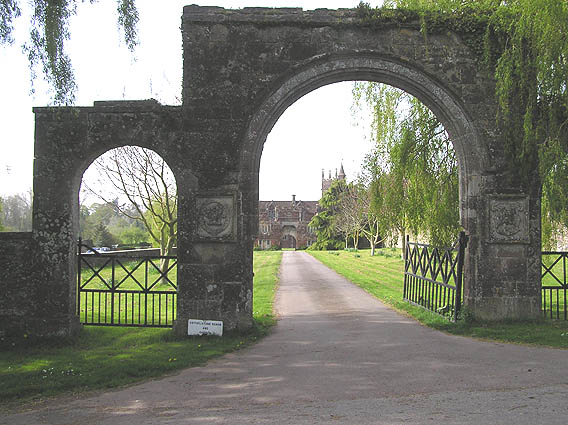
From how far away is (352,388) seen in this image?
5590 millimetres

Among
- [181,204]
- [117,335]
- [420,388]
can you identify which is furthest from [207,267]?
[420,388]

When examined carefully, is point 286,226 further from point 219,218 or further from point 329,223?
point 219,218

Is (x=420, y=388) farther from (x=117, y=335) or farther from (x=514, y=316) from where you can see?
(x=117, y=335)

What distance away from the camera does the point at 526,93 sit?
883 cm

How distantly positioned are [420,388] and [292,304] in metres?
7.54

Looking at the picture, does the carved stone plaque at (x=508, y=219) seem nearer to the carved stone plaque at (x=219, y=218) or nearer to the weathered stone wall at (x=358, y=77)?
the weathered stone wall at (x=358, y=77)

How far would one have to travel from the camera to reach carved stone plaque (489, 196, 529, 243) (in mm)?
8680

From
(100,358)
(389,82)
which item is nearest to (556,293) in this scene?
(389,82)

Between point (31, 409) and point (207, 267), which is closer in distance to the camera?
point (31, 409)

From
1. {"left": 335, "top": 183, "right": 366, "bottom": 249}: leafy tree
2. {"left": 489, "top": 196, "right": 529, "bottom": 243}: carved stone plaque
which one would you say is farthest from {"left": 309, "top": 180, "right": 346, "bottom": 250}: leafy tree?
{"left": 489, "top": 196, "right": 529, "bottom": 243}: carved stone plaque

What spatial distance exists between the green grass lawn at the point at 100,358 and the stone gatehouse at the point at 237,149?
38 centimetres

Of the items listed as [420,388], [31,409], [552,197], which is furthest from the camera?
[552,197]

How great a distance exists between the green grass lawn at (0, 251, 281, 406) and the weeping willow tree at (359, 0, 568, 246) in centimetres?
570

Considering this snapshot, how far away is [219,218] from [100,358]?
2890 mm
